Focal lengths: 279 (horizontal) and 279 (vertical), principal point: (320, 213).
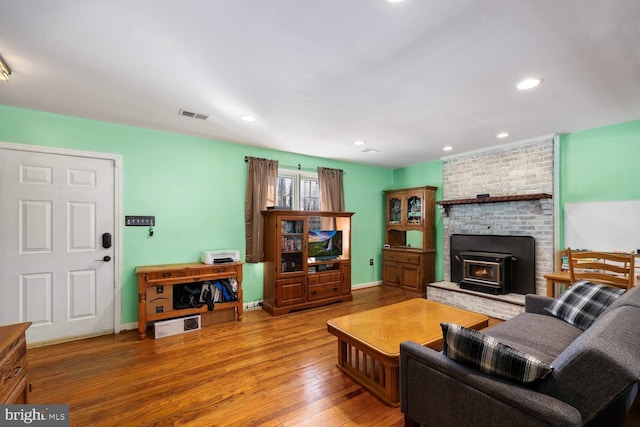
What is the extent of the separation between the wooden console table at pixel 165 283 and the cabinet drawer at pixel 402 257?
3274 millimetres

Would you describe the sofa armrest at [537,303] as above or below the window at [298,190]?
below

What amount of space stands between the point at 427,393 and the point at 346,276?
3198mm

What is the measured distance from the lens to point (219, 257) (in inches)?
146

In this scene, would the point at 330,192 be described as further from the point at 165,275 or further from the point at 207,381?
the point at 207,381

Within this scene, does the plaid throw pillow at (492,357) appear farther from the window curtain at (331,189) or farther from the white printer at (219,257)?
the window curtain at (331,189)

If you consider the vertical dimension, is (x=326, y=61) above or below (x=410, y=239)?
above

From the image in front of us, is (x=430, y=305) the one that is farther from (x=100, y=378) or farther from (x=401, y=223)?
(x=100, y=378)

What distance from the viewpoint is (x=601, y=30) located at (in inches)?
67.1

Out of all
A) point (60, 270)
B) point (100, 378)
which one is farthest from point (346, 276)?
point (60, 270)

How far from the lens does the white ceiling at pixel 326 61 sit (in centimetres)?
157

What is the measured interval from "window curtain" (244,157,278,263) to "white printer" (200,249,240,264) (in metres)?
0.49

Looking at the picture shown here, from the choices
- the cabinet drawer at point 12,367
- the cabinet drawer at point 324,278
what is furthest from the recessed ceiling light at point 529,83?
the cabinet drawer at point 12,367

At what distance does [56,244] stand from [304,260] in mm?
2984

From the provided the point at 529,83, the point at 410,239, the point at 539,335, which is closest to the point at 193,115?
the point at 529,83
